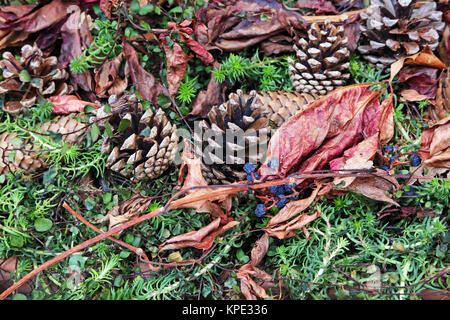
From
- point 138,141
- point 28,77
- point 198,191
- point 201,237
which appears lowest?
point 201,237

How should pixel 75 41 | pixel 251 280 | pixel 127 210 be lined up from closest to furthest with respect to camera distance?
pixel 251 280 < pixel 127 210 < pixel 75 41

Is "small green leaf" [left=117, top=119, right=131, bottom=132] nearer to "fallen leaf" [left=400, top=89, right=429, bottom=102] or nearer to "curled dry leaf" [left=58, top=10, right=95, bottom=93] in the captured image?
"curled dry leaf" [left=58, top=10, right=95, bottom=93]

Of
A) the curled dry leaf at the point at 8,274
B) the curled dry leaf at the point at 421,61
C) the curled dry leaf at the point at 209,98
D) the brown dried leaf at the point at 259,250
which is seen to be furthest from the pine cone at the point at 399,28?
the curled dry leaf at the point at 8,274

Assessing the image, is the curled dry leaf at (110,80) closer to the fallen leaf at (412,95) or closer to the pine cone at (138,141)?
the pine cone at (138,141)

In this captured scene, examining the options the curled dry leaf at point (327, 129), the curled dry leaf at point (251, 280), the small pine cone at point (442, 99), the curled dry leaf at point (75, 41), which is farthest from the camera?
the curled dry leaf at point (75, 41)

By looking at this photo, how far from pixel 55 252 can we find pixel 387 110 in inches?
50.6

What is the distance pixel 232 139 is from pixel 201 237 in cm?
35

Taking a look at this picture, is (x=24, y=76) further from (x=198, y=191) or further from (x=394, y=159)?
(x=394, y=159)

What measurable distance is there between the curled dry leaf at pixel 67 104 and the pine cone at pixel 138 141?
18cm

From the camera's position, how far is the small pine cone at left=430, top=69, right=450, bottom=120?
1.45 metres

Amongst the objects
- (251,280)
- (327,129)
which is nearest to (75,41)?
(327,129)

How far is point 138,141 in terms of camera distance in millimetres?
1327

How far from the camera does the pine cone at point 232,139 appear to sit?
4.29 feet
